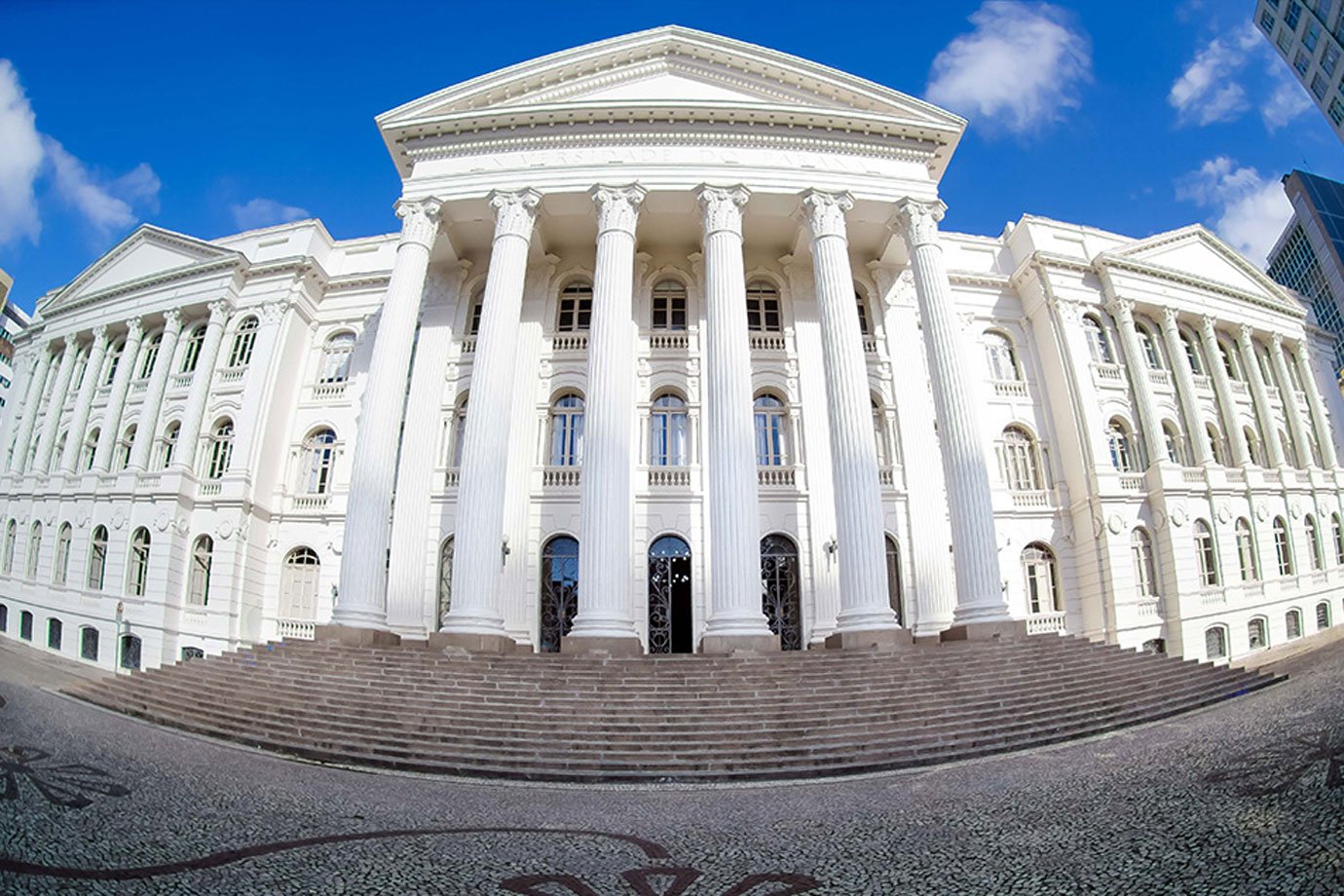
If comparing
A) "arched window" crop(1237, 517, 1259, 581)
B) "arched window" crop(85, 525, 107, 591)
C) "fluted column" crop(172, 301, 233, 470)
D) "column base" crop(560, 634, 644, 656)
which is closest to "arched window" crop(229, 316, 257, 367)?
"fluted column" crop(172, 301, 233, 470)

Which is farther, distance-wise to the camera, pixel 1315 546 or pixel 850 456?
pixel 850 456

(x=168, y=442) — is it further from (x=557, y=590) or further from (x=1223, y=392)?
(x=1223, y=392)

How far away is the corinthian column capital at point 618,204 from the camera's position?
18031mm

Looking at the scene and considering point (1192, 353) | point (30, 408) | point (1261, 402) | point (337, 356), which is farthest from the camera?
point (1192, 353)

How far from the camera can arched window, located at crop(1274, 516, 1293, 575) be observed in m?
9.62

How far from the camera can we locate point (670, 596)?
18719 millimetres

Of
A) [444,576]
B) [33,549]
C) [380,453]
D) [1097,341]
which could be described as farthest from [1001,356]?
[33,549]

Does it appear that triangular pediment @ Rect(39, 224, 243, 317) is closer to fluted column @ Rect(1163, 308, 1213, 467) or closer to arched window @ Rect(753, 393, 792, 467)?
arched window @ Rect(753, 393, 792, 467)

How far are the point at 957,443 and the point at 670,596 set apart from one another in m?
8.85

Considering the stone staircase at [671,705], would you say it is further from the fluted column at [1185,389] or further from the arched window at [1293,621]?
the fluted column at [1185,389]

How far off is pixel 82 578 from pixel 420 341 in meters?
16.0

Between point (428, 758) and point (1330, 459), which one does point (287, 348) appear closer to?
point (428, 758)

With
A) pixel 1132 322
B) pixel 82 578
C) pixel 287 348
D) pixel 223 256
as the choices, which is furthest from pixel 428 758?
pixel 1132 322

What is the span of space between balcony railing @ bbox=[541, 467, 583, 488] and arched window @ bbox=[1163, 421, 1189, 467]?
752 inches
